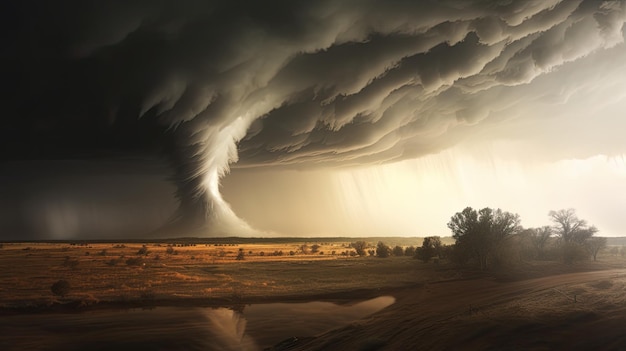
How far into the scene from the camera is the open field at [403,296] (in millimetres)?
15297

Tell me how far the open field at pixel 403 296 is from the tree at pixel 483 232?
148 inches

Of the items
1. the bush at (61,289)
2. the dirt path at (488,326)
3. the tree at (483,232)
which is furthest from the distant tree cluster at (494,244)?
the bush at (61,289)

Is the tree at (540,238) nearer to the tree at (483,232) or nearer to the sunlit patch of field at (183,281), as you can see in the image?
the tree at (483,232)

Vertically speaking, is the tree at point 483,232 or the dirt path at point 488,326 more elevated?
the tree at point 483,232

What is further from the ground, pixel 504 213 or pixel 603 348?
pixel 504 213

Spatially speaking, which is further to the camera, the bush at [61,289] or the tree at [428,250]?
the tree at [428,250]

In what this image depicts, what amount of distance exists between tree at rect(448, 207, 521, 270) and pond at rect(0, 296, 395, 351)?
20.4 meters

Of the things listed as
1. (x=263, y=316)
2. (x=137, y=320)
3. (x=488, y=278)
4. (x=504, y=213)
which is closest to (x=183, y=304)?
(x=137, y=320)

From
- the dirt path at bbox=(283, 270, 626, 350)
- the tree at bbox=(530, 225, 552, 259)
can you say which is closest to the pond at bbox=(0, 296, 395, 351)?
the dirt path at bbox=(283, 270, 626, 350)

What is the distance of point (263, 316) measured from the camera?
24.8m

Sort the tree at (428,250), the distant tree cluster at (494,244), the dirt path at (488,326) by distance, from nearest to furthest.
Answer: the dirt path at (488,326) < the distant tree cluster at (494,244) < the tree at (428,250)

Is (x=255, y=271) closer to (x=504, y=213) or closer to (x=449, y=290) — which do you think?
(x=449, y=290)

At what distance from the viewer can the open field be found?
15.3 meters

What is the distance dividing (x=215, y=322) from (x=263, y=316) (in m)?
3.16
